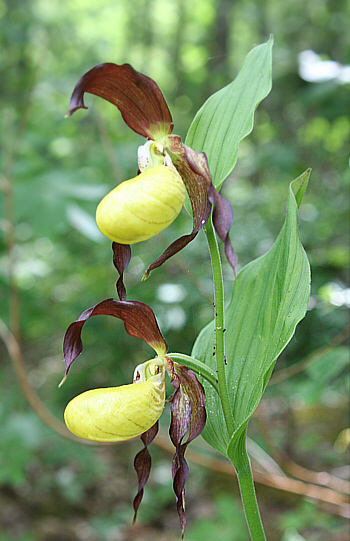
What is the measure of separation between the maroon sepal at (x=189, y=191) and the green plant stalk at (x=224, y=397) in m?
0.03

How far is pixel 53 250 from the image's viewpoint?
2.95m

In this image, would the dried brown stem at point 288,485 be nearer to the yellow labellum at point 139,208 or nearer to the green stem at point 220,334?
the green stem at point 220,334

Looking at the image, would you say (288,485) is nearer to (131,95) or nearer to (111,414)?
(111,414)

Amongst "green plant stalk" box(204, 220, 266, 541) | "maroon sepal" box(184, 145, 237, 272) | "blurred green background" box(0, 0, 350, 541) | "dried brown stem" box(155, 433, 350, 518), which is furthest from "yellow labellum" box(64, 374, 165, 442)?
"dried brown stem" box(155, 433, 350, 518)

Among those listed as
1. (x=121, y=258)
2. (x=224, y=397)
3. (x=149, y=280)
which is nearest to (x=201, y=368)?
(x=224, y=397)

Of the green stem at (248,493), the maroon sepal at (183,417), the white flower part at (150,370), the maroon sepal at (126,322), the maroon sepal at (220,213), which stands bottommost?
the green stem at (248,493)

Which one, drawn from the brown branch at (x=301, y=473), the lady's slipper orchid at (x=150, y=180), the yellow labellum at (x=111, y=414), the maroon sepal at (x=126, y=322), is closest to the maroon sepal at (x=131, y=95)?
the lady's slipper orchid at (x=150, y=180)

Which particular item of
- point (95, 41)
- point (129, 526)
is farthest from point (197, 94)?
point (129, 526)

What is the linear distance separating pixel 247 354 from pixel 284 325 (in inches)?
3.8

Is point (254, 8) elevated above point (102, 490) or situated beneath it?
elevated above

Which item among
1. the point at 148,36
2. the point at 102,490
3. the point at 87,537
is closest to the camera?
the point at 87,537

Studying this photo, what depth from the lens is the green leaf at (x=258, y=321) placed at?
0.53 m

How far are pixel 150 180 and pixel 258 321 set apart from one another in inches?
10.6

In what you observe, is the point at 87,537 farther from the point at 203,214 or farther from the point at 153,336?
the point at 203,214
